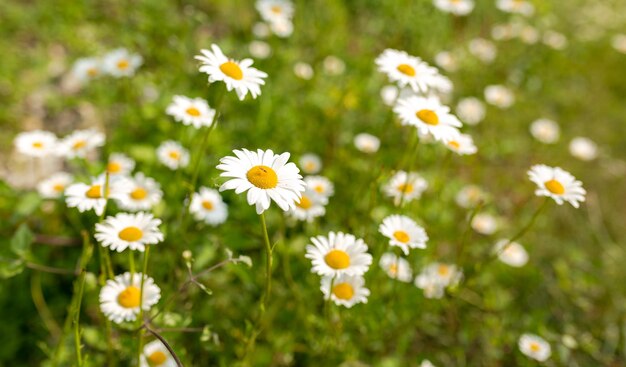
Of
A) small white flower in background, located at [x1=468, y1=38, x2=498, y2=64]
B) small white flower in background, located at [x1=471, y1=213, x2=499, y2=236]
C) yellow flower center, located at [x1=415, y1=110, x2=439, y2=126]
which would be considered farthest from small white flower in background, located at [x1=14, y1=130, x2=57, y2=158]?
small white flower in background, located at [x1=468, y1=38, x2=498, y2=64]

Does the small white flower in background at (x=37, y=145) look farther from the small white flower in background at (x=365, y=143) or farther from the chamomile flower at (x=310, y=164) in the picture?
the small white flower in background at (x=365, y=143)

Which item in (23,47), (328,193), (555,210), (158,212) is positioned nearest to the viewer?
(158,212)

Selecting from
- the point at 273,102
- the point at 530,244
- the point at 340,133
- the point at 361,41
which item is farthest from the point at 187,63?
the point at 530,244

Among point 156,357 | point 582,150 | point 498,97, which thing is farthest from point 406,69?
point 582,150

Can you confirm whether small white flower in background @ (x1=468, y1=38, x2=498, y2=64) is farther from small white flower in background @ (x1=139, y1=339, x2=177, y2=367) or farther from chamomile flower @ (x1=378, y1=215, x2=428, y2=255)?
small white flower in background @ (x1=139, y1=339, x2=177, y2=367)

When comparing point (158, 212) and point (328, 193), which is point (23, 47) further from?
point (328, 193)

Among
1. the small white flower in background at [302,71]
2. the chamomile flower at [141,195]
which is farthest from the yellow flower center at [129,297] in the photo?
the small white flower in background at [302,71]

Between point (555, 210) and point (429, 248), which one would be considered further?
point (555, 210)
